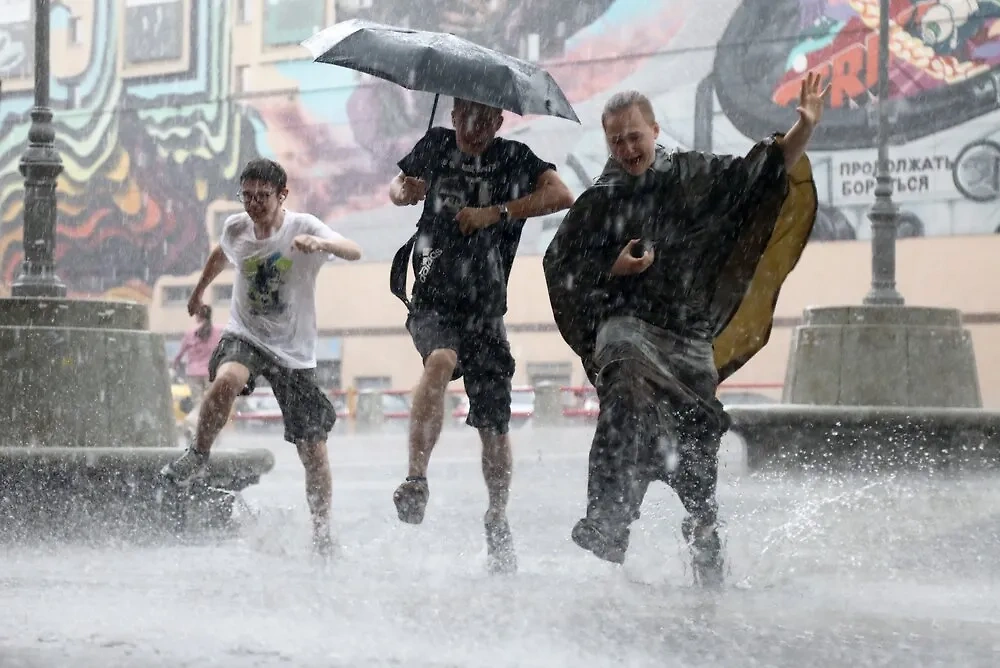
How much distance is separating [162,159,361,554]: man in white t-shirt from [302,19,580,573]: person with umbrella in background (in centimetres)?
54

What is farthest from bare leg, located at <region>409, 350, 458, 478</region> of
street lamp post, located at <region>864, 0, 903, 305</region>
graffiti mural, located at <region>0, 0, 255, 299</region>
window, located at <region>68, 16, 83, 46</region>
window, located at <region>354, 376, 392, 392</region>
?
window, located at <region>68, 16, 83, 46</region>

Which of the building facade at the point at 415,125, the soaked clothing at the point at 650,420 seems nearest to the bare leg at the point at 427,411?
the soaked clothing at the point at 650,420

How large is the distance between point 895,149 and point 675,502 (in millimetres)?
32234

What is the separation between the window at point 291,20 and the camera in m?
50.6

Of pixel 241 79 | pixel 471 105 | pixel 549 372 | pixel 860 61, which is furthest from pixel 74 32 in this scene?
pixel 471 105

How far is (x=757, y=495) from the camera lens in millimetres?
11062

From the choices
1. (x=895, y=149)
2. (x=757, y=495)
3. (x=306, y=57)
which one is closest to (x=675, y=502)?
(x=757, y=495)

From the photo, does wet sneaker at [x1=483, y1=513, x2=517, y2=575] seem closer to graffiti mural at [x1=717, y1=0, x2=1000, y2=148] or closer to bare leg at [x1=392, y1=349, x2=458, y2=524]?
bare leg at [x1=392, y1=349, x2=458, y2=524]

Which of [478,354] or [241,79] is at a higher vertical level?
[241,79]

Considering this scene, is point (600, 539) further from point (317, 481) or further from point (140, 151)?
point (140, 151)

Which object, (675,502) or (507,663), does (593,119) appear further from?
(507,663)

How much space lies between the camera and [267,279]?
697 centimetres

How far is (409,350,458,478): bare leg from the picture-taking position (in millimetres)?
6270

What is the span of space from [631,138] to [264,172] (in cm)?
191
